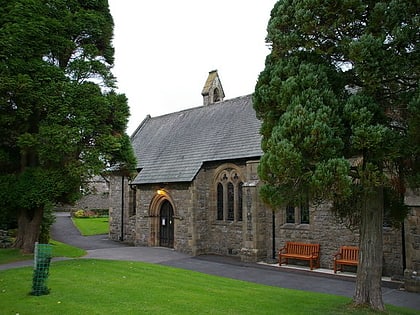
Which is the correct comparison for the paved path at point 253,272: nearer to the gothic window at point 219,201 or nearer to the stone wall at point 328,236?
the stone wall at point 328,236

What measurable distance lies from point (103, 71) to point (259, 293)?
36.0 feet

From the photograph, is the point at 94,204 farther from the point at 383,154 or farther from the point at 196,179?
the point at 383,154

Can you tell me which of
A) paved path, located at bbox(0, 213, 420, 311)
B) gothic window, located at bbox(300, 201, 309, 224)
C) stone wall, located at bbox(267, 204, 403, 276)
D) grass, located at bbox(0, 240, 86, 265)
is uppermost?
gothic window, located at bbox(300, 201, 309, 224)

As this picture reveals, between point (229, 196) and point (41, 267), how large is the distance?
12.0 meters

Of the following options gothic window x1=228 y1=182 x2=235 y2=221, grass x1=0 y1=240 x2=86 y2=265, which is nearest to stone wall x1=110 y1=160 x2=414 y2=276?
gothic window x1=228 y1=182 x2=235 y2=221

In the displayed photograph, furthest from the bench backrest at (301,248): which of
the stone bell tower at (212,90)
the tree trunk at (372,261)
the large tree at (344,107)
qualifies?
the stone bell tower at (212,90)

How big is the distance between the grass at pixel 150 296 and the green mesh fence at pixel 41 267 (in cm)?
23

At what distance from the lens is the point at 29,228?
646 inches

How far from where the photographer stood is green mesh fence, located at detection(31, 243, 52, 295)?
9.04 metres

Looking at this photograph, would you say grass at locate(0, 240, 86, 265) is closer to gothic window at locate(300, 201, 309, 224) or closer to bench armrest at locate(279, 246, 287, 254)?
bench armrest at locate(279, 246, 287, 254)

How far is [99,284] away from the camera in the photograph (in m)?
10.6

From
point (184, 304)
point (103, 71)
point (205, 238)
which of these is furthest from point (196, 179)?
point (184, 304)

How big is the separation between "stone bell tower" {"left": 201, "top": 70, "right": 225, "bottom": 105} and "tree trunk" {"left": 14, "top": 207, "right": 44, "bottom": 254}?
48.5 feet

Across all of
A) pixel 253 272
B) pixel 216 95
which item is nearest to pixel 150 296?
pixel 253 272
